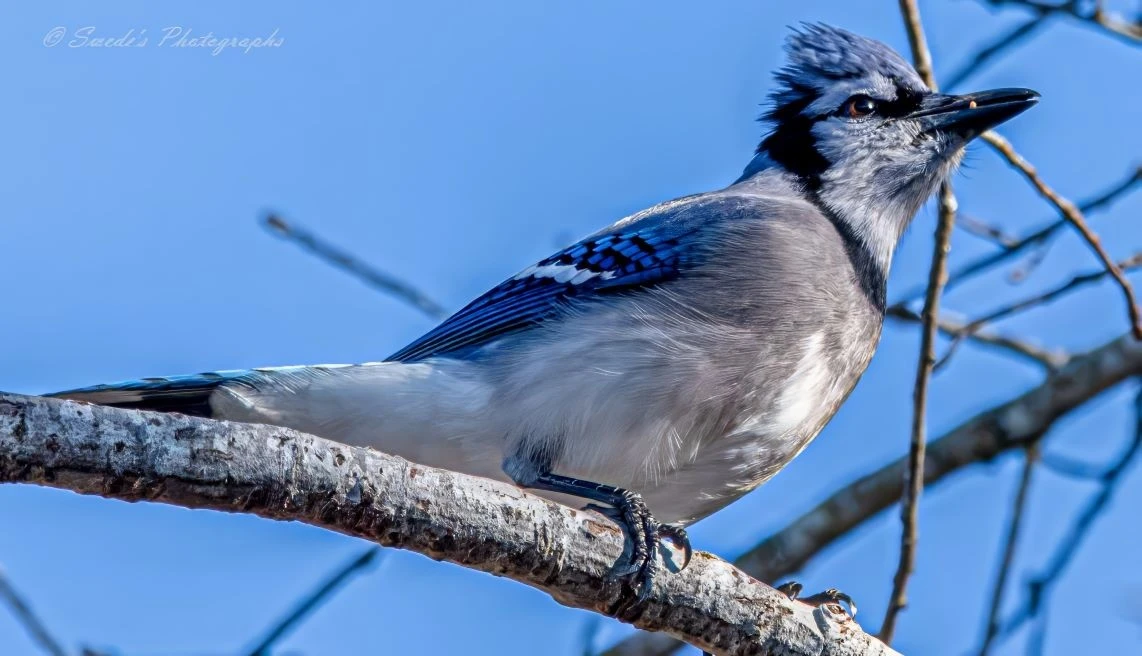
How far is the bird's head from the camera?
4.23 meters

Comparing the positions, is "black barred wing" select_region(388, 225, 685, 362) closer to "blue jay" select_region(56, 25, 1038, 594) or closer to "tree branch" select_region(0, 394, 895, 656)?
"blue jay" select_region(56, 25, 1038, 594)

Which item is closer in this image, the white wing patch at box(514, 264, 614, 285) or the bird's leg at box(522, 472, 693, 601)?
the bird's leg at box(522, 472, 693, 601)

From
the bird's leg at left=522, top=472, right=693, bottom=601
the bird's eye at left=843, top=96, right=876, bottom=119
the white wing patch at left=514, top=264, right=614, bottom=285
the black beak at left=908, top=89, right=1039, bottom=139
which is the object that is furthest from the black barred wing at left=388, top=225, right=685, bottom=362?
the black beak at left=908, top=89, right=1039, bottom=139

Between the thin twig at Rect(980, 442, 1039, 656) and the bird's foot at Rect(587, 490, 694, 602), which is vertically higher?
the thin twig at Rect(980, 442, 1039, 656)

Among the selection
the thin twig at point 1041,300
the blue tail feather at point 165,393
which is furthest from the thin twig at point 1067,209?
the blue tail feather at point 165,393

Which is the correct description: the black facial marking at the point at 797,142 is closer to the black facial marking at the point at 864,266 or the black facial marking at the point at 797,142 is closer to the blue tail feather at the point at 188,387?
the black facial marking at the point at 864,266

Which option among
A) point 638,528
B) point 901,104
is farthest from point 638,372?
point 901,104

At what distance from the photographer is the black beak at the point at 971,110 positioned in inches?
164

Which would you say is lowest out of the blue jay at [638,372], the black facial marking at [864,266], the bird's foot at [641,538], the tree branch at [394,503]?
the tree branch at [394,503]

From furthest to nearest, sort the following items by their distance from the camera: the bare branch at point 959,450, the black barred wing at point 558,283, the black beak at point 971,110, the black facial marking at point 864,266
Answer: the bare branch at point 959,450
the black beak at point 971,110
the black facial marking at point 864,266
the black barred wing at point 558,283

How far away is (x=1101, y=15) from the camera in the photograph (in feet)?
15.3

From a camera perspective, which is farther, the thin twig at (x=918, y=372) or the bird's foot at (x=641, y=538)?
the thin twig at (x=918, y=372)

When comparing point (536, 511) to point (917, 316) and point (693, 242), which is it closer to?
point (693, 242)

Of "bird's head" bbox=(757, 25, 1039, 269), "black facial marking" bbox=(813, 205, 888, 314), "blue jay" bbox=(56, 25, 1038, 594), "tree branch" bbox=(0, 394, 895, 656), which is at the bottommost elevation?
"tree branch" bbox=(0, 394, 895, 656)
